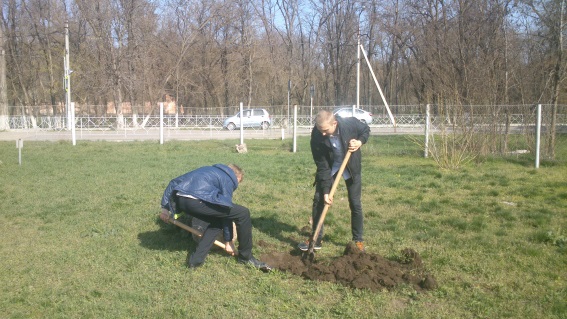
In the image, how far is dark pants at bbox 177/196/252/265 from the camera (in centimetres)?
494

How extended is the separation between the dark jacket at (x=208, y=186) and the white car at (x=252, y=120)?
880 inches

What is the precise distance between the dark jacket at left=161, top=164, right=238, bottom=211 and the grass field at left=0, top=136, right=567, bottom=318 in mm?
715

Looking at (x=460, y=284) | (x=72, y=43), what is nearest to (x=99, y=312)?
(x=460, y=284)

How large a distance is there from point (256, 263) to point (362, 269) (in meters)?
1.10

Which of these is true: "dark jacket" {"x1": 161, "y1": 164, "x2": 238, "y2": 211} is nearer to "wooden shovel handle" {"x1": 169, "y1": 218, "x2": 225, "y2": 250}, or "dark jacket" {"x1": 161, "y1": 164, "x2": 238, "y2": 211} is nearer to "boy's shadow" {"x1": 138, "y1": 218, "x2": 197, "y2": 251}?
"wooden shovel handle" {"x1": 169, "y1": 218, "x2": 225, "y2": 250}

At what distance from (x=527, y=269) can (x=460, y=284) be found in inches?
34.4

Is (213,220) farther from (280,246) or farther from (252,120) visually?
(252,120)

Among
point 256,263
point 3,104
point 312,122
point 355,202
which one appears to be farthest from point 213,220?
point 3,104

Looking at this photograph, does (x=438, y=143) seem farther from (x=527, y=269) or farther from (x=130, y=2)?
(x=130, y=2)

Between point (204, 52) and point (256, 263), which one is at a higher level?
point (204, 52)

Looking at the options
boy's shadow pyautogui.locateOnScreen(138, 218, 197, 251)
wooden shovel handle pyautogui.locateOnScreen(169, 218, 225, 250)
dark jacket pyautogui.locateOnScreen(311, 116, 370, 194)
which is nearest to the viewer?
wooden shovel handle pyautogui.locateOnScreen(169, 218, 225, 250)

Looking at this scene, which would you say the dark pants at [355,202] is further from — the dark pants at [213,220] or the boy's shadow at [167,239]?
the boy's shadow at [167,239]

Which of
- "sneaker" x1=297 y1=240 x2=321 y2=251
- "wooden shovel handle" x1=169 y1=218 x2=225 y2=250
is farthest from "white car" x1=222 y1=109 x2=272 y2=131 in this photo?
"wooden shovel handle" x1=169 y1=218 x2=225 y2=250

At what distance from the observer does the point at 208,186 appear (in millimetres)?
4977
